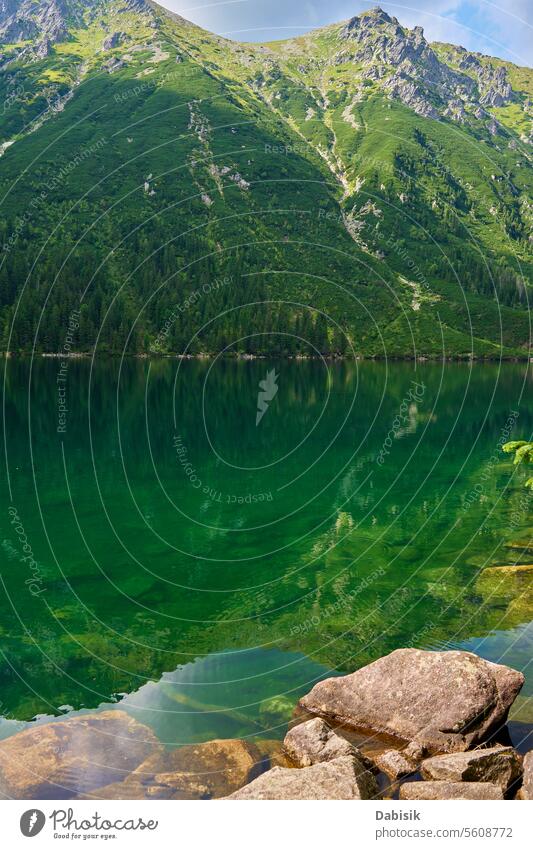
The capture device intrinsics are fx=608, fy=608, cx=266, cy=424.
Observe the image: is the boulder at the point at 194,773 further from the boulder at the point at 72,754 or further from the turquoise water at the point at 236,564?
the turquoise water at the point at 236,564

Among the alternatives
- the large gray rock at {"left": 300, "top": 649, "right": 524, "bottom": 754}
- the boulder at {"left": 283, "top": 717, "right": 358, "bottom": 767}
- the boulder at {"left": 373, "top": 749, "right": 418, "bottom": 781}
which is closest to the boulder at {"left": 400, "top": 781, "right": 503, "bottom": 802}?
the boulder at {"left": 373, "top": 749, "right": 418, "bottom": 781}

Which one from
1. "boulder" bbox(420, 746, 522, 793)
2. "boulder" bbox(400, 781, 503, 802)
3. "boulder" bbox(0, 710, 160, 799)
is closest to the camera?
"boulder" bbox(400, 781, 503, 802)

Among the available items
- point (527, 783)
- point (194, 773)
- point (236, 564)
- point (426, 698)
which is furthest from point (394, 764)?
point (236, 564)

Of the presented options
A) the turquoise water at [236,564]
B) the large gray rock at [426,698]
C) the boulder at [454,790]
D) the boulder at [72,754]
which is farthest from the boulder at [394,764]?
the boulder at [72,754]

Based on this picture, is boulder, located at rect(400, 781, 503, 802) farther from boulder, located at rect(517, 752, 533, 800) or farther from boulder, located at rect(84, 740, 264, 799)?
boulder, located at rect(84, 740, 264, 799)
